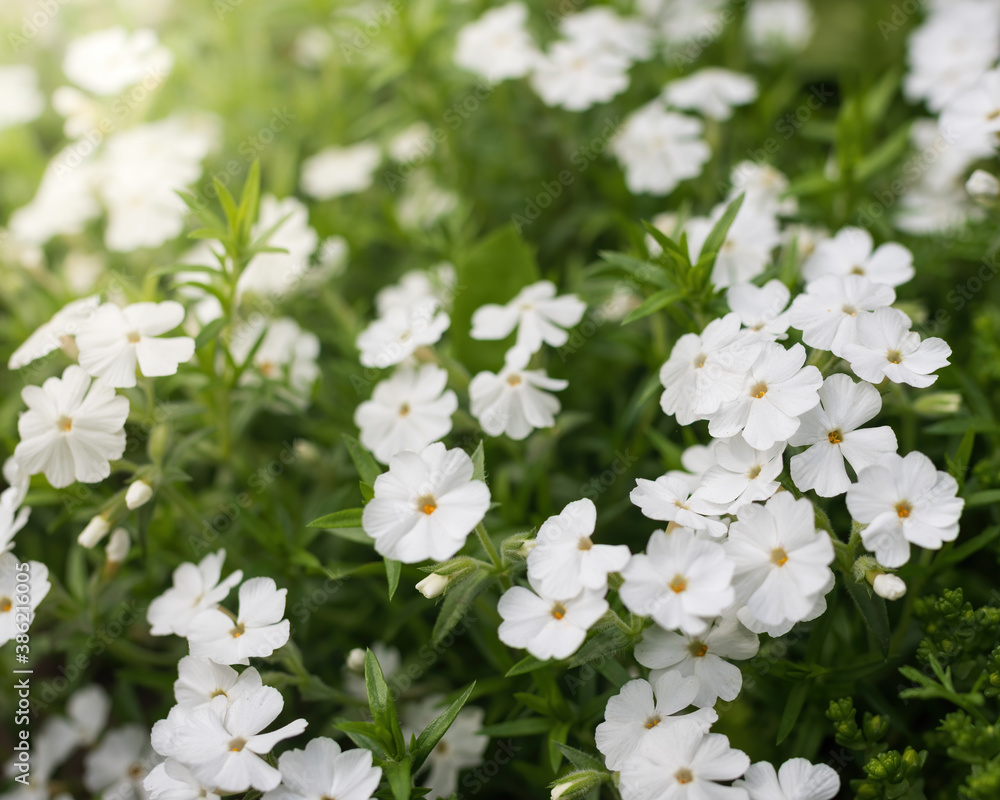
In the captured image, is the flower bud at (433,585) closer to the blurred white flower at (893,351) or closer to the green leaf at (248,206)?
the blurred white flower at (893,351)

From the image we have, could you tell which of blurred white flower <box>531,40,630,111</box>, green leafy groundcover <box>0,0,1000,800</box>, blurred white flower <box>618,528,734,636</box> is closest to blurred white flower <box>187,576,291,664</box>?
green leafy groundcover <box>0,0,1000,800</box>

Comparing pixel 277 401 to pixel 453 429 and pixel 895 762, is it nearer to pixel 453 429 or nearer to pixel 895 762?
pixel 453 429

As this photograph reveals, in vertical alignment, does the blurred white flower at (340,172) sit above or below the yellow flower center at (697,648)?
above

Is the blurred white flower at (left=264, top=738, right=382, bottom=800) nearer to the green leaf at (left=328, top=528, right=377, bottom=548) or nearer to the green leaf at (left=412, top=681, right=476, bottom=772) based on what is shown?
the green leaf at (left=412, top=681, right=476, bottom=772)

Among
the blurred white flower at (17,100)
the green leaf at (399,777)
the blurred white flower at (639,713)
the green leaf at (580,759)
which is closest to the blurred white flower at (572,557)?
the blurred white flower at (639,713)

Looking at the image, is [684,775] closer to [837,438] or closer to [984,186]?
[837,438]

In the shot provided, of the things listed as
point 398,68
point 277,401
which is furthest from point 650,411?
point 398,68

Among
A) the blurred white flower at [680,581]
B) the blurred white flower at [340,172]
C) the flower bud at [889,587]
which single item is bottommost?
the flower bud at [889,587]
